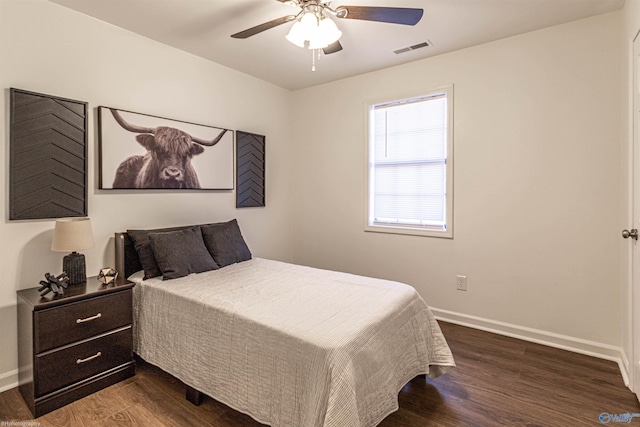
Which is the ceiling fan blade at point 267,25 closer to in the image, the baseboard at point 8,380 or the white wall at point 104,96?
the white wall at point 104,96

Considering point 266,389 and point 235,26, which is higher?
point 235,26

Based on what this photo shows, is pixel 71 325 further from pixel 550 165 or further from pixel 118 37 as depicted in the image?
pixel 550 165

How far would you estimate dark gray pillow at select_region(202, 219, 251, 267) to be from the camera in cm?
299

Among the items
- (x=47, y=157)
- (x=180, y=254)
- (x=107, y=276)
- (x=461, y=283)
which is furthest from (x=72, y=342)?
(x=461, y=283)

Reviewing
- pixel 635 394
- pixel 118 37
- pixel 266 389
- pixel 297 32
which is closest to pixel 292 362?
pixel 266 389

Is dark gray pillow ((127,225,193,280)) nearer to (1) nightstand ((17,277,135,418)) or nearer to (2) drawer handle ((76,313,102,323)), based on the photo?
(1) nightstand ((17,277,135,418))

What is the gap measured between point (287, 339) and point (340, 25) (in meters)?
2.35

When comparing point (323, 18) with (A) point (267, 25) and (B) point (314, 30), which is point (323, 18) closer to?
(B) point (314, 30)

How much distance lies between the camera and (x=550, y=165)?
2748 mm

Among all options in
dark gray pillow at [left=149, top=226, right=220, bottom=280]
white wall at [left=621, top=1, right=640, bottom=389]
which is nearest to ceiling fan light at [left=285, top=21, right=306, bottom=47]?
dark gray pillow at [left=149, top=226, right=220, bottom=280]

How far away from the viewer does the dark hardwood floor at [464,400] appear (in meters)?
1.89

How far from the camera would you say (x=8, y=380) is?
7.22ft

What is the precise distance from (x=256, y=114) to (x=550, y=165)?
2993 millimetres

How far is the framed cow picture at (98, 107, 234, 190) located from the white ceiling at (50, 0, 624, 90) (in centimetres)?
71
